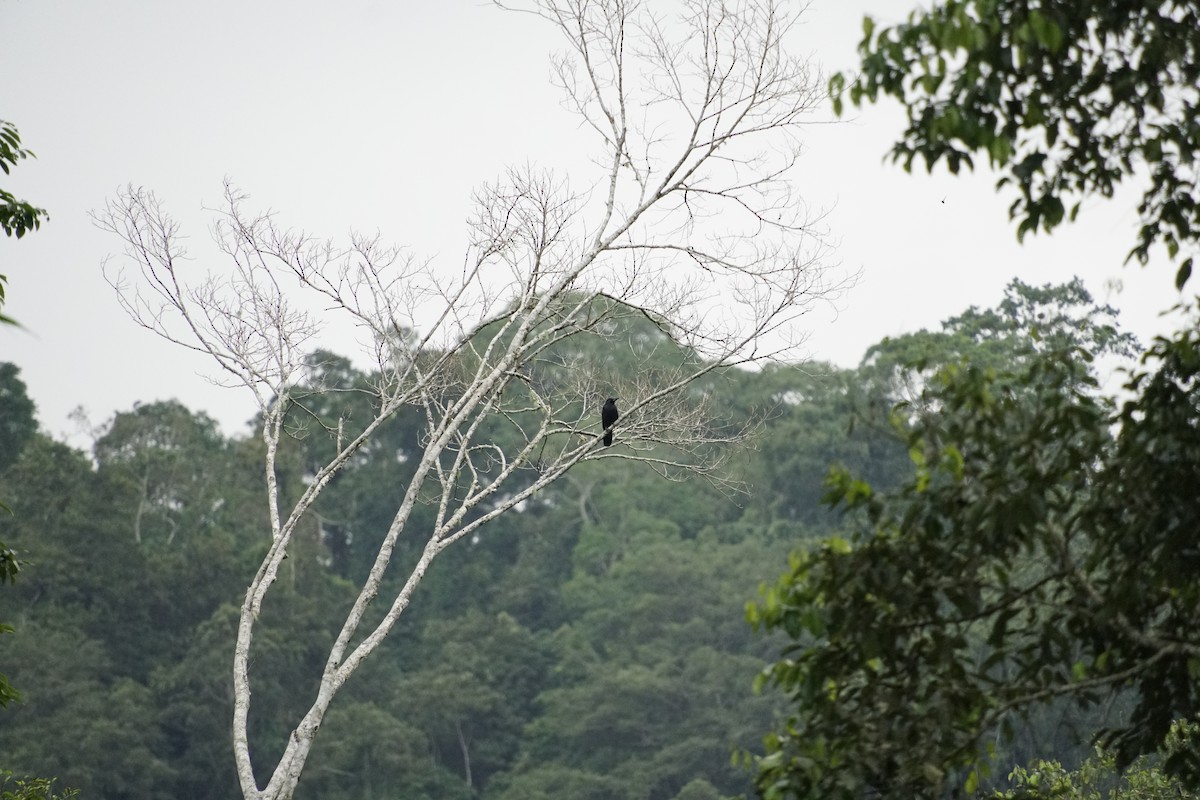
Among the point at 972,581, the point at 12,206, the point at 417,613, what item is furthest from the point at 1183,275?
the point at 417,613

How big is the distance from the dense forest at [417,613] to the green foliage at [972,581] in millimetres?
20386

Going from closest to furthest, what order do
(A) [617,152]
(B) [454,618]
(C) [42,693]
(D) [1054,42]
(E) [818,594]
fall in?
(D) [1054,42], (E) [818,594], (A) [617,152], (C) [42,693], (B) [454,618]

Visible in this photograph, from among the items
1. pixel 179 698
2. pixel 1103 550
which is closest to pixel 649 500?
pixel 179 698

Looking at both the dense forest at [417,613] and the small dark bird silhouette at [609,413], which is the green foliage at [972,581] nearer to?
the small dark bird silhouette at [609,413]

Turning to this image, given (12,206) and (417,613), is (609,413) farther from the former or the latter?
(417,613)

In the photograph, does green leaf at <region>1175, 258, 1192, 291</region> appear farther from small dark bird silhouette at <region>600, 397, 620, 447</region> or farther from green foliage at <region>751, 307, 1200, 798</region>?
small dark bird silhouette at <region>600, 397, 620, 447</region>

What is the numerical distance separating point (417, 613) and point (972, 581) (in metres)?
32.6

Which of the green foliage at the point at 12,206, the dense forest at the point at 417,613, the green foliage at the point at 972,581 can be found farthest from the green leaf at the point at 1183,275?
the dense forest at the point at 417,613

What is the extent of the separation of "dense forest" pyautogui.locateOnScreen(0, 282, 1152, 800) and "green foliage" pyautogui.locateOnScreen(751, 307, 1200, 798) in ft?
66.9

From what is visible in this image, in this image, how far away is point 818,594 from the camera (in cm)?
380

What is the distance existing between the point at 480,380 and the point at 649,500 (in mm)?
30248

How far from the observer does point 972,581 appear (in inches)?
151

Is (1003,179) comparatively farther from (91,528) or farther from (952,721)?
(91,528)

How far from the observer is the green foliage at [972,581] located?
3.78 meters
